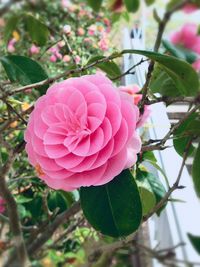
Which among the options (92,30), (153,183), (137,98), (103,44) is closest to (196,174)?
(153,183)

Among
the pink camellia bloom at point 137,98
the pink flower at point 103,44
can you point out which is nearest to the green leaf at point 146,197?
the pink camellia bloom at point 137,98

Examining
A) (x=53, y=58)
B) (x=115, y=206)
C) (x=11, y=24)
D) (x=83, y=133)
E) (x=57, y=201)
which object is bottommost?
(x=57, y=201)

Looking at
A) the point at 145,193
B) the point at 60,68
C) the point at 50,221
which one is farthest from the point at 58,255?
the point at 60,68

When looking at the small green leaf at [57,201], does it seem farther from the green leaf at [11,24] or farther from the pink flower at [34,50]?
the pink flower at [34,50]

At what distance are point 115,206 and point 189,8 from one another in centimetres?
28

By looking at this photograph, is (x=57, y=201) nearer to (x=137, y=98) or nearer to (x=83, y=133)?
(x=137, y=98)

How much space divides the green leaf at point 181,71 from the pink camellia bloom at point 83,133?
0.07 metres

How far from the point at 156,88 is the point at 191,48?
84mm

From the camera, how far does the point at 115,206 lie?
22.5 inches

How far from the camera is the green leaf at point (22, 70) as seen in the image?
73 centimetres

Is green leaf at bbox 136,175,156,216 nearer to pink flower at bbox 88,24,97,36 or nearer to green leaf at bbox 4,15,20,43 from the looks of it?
green leaf at bbox 4,15,20,43

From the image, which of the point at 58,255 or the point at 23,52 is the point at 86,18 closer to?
the point at 23,52

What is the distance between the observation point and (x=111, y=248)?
649 millimetres

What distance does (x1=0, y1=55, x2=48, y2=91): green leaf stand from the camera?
0.73 meters
